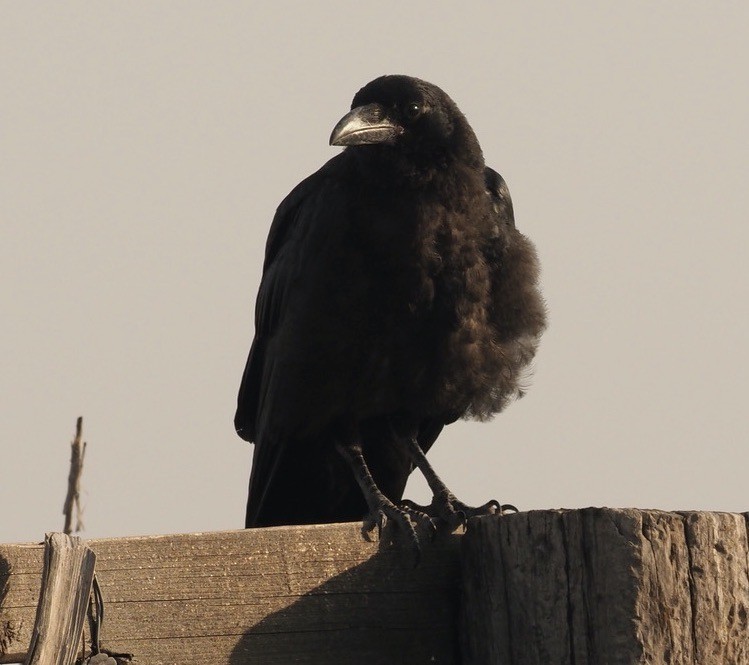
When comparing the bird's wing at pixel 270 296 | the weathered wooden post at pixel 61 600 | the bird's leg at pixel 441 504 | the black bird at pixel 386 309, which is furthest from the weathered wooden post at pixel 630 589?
the bird's wing at pixel 270 296

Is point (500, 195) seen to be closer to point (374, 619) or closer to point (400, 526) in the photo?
→ point (400, 526)

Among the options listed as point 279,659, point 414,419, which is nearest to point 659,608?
point 279,659

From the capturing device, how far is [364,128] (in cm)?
484

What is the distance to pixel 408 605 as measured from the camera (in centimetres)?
274

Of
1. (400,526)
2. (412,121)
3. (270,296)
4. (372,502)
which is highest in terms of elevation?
(412,121)

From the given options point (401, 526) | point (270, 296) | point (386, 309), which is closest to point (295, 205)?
point (270, 296)

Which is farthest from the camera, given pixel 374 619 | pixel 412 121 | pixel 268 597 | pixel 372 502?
pixel 412 121

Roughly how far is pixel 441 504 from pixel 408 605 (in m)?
1.73

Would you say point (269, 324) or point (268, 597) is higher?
point (269, 324)

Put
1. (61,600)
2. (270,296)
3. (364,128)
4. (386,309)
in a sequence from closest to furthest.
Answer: (61,600) < (386,309) < (364,128) < (270,296)

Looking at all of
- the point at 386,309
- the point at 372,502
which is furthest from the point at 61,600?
the point at 386,309

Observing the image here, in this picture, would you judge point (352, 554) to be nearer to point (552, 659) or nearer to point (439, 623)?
point (439, 623)

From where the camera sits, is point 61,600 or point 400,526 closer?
point 61,600

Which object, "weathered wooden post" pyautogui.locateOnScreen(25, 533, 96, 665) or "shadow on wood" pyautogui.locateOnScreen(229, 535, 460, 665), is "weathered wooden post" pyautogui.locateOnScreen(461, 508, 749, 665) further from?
"weathered wooden post" pyautogui.locateOnScreen(25, 533, 96, 665)
